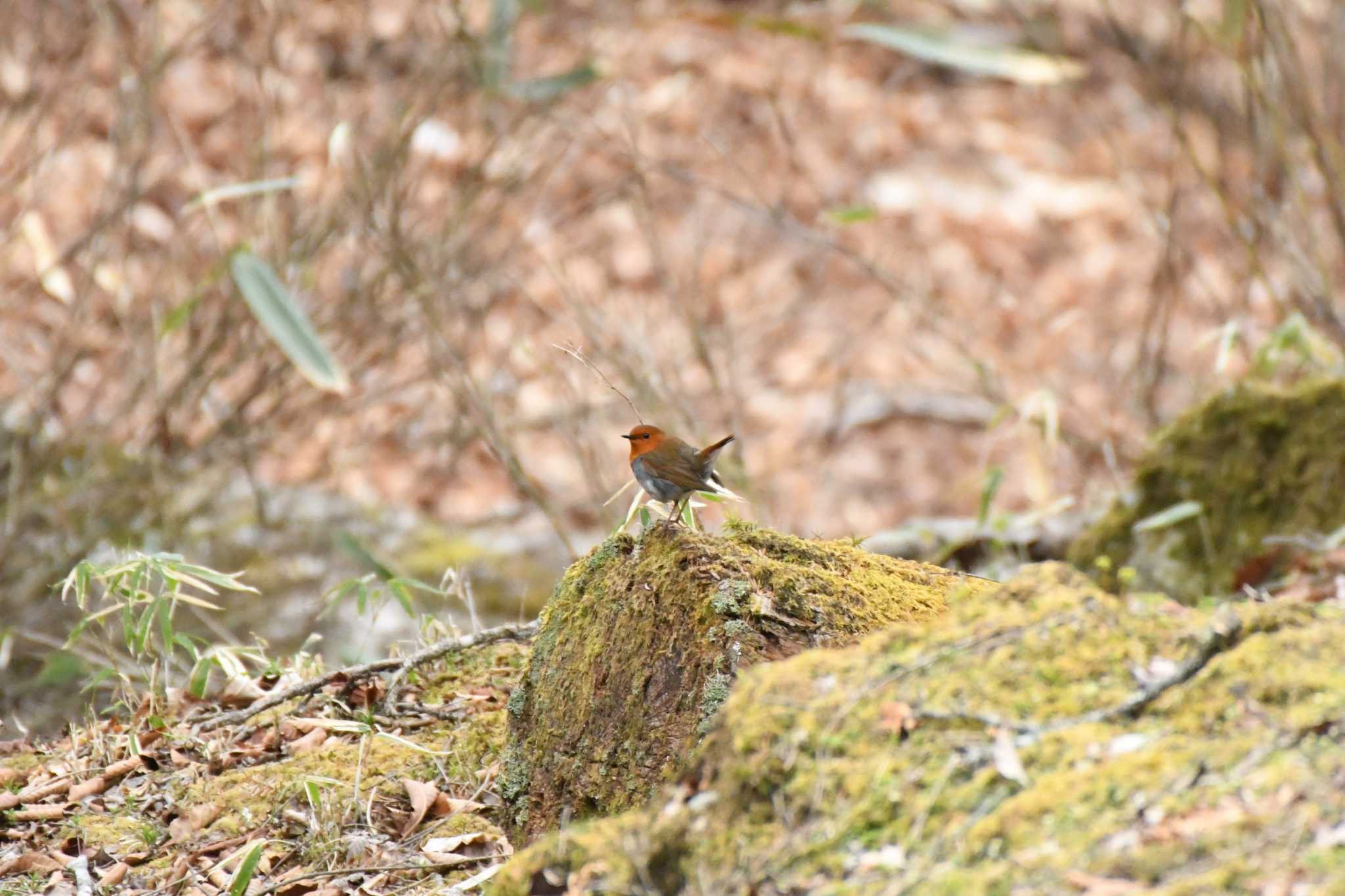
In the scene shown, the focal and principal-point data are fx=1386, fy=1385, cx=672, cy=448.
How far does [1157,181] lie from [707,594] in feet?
24.0

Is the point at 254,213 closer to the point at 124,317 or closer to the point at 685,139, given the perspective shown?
the point at 124,317

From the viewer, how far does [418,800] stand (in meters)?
2.51

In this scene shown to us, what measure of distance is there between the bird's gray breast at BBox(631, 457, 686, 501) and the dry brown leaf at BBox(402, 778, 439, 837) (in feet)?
2.27

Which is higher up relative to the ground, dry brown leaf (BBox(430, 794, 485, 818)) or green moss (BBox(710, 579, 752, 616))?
green moss (BBox(710, 579, 752, 616))

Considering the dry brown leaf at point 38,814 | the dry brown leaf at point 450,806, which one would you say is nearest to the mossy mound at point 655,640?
the dry brown leaf at point 450,806

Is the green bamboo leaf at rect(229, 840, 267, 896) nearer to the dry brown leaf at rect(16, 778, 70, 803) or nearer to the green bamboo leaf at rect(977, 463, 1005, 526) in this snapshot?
the dry brown leaf at rect(16, 778, 70, 803)

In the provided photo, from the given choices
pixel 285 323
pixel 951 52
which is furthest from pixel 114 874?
pixel 951 52

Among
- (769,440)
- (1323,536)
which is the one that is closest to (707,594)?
(1323,536)

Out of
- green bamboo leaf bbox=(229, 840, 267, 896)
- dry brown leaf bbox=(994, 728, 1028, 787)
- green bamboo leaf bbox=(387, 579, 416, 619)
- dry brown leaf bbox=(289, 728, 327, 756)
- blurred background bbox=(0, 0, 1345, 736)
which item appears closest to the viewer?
dry brown leaf bbox=(994, 728, 1028, 787)

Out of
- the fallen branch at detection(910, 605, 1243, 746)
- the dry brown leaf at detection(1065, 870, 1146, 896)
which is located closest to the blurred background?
the fallen branch at detection(910, 605, 1243, 746)

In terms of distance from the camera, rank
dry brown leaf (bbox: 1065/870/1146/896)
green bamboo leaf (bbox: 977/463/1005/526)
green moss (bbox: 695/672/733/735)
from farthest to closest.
Result: green bamboo leaf (bbox: 977/463/1005/526) < green moss (bbox: 695/672/733/735) < dry brown leaf (bbox: 1065/870/1146/896)

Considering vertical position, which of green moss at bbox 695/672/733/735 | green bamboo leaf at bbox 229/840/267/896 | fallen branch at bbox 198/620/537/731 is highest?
green moss at bbox 695/672/733/735

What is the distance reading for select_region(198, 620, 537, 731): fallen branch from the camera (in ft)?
9.50

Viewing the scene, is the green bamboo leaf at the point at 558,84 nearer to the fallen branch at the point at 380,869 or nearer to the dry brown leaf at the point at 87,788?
the dry brown leaf at the point at 87,788
